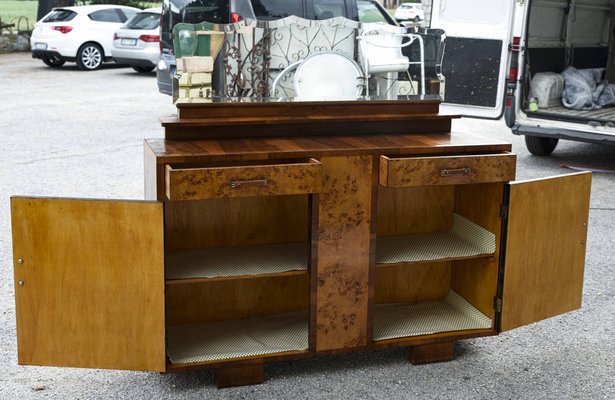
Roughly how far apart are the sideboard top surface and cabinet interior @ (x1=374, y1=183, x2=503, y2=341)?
0.26 metres

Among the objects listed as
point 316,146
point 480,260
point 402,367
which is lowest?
point 402,367

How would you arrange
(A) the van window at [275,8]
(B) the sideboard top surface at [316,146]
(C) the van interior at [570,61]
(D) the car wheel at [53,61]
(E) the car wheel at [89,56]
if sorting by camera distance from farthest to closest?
(D) the car wheel at [53,61]
(E) the car wheel at [89,56]
(C) the van interior at [570,61]
(A) the van window at [275,8]
(B) the sideboard top surface at [316,146]

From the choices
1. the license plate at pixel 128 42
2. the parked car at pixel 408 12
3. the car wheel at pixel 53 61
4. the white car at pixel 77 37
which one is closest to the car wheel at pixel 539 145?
the license plate at pixel 128 42

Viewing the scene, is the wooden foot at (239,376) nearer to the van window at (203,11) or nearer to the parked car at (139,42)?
the van window at (203,11)

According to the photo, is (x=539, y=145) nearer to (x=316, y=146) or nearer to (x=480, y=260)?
(x=480, y=260)

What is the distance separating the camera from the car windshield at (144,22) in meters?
14.9

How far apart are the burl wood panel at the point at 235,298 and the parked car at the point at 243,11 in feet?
7.88

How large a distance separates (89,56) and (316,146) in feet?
44.2

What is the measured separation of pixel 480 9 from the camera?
723cm

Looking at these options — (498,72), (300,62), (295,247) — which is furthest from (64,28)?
(295,247)

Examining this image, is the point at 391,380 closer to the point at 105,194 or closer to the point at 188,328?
the point at 188,328

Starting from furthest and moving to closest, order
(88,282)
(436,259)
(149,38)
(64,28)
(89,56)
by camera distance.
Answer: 1. (89,56)
2. (64,28)
3. (149,38)
4. (436,259)
5. (88,282)

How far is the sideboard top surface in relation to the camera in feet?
10.2

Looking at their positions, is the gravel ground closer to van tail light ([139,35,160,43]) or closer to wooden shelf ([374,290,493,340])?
wooden shelf ([374,290,493,340])
